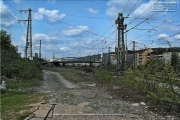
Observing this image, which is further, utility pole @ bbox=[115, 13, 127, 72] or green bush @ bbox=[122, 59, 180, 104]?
utility pole @ bbox=[115, 13, 127, 72]

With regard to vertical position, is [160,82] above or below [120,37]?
below

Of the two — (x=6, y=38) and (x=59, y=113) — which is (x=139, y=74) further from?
(x=6, y=38)

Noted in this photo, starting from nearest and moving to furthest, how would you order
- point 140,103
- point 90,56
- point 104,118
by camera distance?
point 104,118 → point 140,103 → point 90,56

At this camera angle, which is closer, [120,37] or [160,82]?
[160,82]

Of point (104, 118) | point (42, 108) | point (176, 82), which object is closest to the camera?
point (104, 118)

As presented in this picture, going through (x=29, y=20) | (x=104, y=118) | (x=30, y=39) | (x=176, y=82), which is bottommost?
(x=104, y=118)

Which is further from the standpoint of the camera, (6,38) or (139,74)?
(6,38)

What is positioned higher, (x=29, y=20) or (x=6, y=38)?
(x=29, y=20)

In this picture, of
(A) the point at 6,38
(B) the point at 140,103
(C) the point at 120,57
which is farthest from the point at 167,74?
(A) the point at 6,38

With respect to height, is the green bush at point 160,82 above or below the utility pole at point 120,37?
below

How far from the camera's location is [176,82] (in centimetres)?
1015

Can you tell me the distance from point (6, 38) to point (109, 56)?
4534 cm

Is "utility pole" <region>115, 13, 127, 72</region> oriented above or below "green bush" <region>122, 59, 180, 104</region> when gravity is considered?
above

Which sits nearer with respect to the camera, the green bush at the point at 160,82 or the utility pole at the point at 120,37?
the green bush at the point at 160,82
